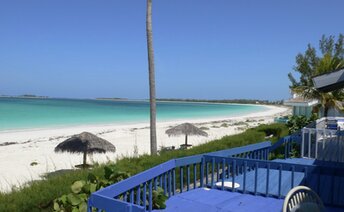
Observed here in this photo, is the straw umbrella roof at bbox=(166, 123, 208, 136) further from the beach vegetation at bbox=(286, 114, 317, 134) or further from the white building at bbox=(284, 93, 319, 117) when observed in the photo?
the white building at bbox=(284, 93, 319, 117)

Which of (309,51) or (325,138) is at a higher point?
(309,51)

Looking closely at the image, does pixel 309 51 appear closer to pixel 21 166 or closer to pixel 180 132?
pixel 180 132

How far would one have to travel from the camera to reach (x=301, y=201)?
3.21 meters

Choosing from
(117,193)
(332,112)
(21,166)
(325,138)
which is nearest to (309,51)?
(332,112)

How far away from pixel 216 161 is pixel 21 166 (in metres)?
13.2

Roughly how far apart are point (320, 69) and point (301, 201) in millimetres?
18886

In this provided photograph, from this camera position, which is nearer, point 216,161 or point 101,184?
point 101,184

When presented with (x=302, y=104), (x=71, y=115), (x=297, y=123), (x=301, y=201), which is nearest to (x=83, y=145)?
(x=297, y=123)

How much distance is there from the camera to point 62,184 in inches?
219

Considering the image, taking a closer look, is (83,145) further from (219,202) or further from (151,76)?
(219,202)

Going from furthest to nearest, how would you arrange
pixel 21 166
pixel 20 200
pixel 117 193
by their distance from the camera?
pixel 21 166, pixel 20 200, pixel 117 193

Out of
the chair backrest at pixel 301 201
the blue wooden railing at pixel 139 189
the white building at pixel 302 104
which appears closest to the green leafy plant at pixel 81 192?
the blue wooden railing at pixel 139 189

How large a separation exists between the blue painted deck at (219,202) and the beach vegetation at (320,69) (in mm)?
13745

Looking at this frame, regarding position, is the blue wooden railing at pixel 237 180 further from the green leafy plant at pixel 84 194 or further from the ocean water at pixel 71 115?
the ocean water at pixel 71 115
